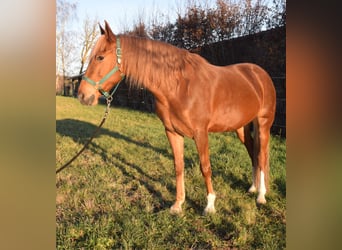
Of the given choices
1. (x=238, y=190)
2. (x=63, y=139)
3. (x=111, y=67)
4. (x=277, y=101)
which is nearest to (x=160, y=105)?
(x=111, y=67)

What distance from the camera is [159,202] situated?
6.91ft

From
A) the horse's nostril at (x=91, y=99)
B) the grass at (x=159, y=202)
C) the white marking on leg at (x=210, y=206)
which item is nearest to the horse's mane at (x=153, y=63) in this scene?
the horse's nostril at (x=91, y=99)

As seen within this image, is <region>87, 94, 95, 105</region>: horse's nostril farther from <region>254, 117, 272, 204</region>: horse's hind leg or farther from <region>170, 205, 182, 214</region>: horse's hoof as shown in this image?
<region>254, 117, 272, 204</region>: horse's hind leg

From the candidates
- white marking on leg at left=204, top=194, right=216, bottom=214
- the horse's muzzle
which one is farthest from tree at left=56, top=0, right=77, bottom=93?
white marking on leg at left=204, top=194, right=216, bottom=214

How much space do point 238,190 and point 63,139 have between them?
3.09 metres

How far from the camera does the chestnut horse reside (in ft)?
5.19

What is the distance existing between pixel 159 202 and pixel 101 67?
1209 mm

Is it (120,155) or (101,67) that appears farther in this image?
(120,155)

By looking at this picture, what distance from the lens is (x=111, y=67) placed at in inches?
62.7

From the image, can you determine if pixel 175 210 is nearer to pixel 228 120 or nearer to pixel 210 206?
pixel 210 206

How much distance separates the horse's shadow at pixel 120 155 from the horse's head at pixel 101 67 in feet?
3.46

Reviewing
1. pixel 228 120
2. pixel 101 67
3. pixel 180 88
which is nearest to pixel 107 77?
pixel 101 67

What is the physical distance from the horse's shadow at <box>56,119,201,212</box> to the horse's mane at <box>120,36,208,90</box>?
1.03m
